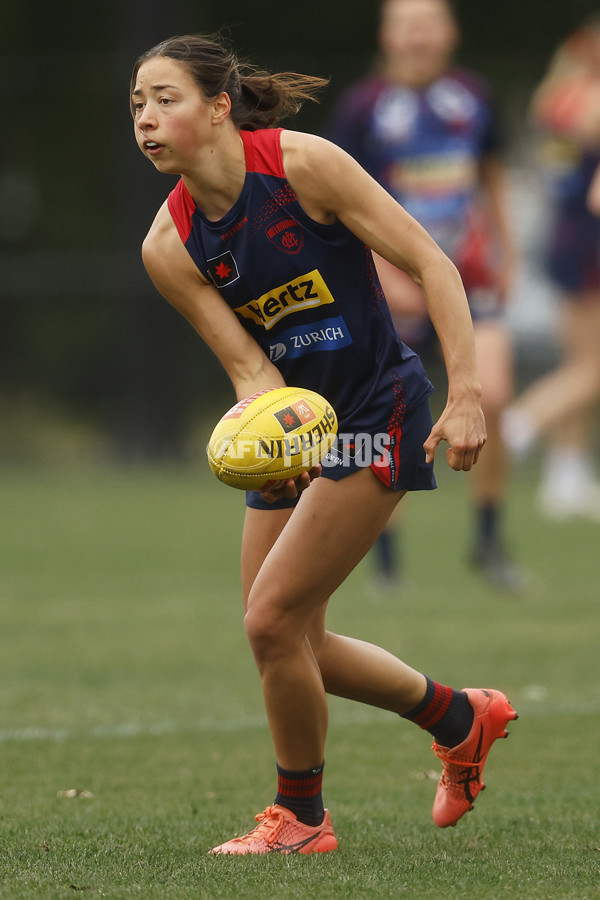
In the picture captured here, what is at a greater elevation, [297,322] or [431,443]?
[297,322]

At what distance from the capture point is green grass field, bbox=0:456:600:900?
10.8 feet

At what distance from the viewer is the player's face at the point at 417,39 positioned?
7359mm

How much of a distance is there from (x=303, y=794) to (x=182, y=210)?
1506 mm

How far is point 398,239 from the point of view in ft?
11.3

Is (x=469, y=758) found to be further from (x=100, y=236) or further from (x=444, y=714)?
(x=100, y=236)

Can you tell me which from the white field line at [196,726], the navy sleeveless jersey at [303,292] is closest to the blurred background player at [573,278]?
the white field line at [196,726]

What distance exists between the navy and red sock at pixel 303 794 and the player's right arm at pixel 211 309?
0.97 metres

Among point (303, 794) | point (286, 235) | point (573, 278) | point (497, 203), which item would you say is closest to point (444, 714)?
point (303, 794)

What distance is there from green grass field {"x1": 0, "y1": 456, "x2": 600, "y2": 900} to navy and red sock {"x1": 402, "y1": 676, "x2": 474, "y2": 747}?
0.24 metres

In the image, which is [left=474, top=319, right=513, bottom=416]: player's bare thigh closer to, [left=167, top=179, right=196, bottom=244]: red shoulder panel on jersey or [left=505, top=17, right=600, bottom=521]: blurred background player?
[left=505, top=17, right=600, bottom=521]: blurred background player

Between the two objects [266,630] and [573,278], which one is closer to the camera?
[266,630]

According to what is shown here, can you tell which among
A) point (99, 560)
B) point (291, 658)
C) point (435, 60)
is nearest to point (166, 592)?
point (99, 560)

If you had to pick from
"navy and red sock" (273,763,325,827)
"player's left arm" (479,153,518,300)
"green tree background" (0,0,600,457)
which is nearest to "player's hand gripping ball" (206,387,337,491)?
"navy and red sock" (273,763,325,827)

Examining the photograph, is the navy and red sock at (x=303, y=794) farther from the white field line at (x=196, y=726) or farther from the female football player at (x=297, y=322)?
the white field line at (x=196, y=726)
